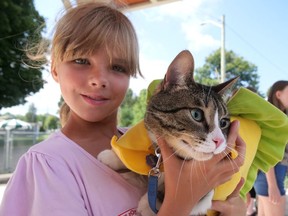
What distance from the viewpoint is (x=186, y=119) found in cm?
136

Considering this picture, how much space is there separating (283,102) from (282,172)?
781 millimetres

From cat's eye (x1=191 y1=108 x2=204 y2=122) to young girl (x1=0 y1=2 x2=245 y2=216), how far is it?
14cm

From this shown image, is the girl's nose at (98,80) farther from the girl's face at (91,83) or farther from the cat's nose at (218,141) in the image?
the cat's nose at (218,141)

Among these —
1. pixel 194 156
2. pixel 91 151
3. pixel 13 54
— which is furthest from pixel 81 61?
pixel 13 54

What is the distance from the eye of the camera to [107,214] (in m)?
1.24

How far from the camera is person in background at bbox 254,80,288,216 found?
135 inches

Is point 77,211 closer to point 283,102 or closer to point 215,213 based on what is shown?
point 215,213

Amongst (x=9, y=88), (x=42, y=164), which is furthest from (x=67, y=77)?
(x=9, y=88)

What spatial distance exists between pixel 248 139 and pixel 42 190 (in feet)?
3.21

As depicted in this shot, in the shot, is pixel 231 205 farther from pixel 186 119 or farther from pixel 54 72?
pixel 54 72

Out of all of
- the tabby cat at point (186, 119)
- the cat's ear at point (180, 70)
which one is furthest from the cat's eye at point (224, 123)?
the cat's ear at point (180, 70)

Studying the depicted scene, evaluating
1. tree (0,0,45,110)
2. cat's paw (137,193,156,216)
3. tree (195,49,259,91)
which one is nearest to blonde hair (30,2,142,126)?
cat's paw (137,193,156,216)

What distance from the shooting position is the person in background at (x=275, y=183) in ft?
11.3

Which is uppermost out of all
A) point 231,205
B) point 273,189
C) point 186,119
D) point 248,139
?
point 186,119
